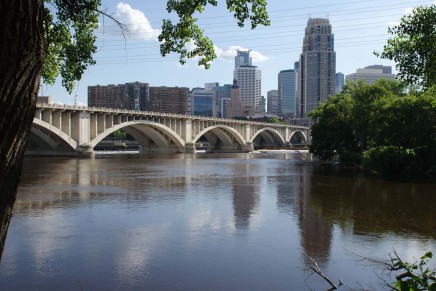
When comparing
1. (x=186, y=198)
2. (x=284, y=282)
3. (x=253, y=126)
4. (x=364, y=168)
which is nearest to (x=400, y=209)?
(x=186, y=198)

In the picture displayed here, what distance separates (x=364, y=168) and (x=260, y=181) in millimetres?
18197

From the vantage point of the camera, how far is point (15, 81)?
322cm

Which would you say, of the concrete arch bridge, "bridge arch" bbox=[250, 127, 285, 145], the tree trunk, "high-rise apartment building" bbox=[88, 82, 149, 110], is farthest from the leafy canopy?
"high-rise apartment building" bbox=[88, 82, 149, 110]

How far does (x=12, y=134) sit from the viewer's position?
3285 millimetres

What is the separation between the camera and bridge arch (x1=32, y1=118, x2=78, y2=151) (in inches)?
2448

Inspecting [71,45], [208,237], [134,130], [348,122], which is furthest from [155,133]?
[71,45]

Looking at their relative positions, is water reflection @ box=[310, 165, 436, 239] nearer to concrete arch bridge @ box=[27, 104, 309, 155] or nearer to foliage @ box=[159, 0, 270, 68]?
foliage @ box=[159, 0, 270, 68]

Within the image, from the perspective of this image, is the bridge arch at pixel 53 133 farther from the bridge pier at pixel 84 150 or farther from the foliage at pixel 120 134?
the foliage at pixel 120 134

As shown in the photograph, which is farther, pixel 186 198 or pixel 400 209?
pixel 186 198

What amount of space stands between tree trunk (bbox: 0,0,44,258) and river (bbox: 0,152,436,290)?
816 centimetres

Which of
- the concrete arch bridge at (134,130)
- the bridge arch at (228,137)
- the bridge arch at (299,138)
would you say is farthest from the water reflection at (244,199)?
the bridge arch at (299,138)

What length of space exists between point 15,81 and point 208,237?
13.7 metres

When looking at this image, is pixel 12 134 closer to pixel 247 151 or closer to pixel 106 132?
pixel 106 132

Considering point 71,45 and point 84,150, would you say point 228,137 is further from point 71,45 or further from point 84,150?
point 71,45
